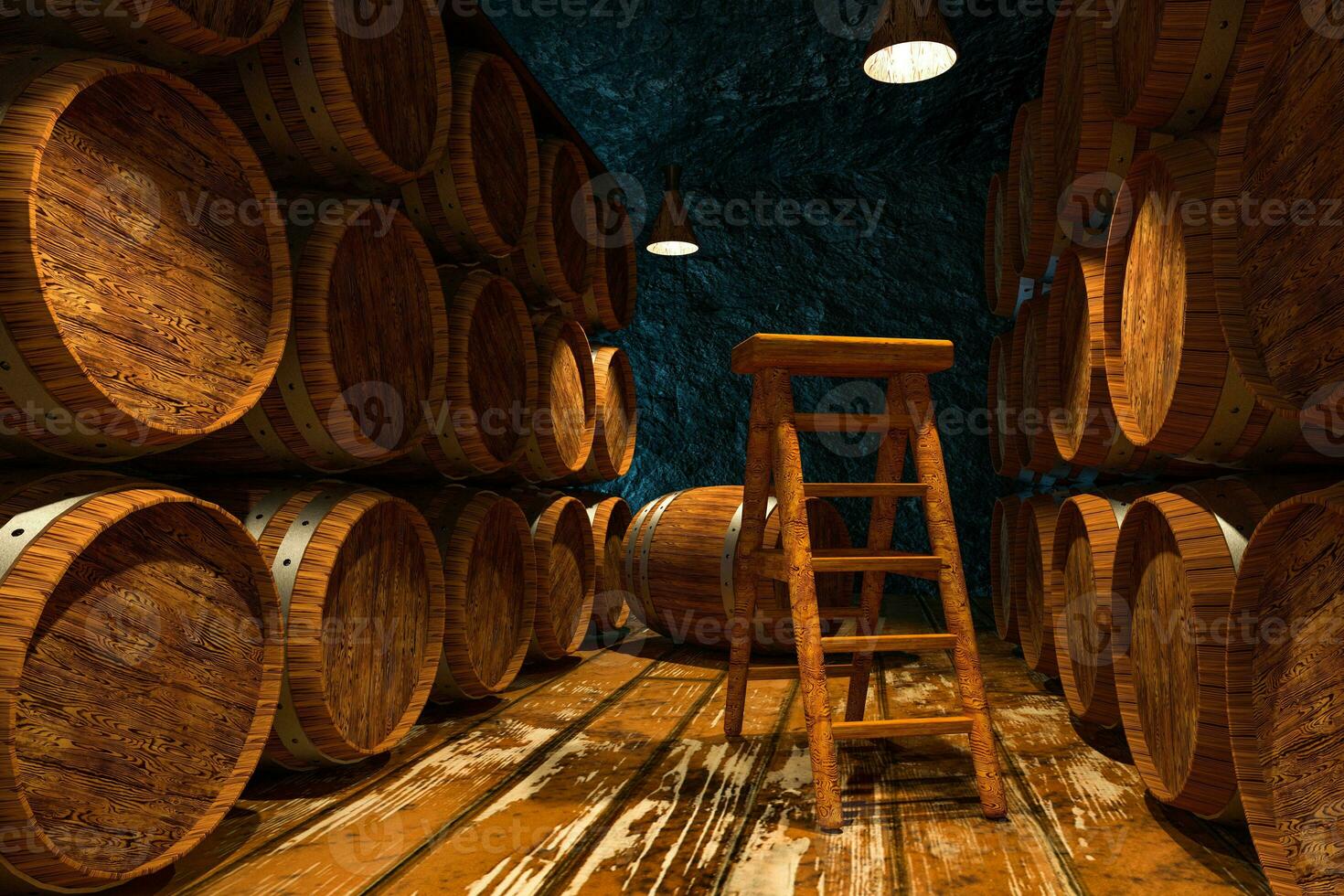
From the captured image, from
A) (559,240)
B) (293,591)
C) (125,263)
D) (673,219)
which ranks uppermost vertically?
(673,219)

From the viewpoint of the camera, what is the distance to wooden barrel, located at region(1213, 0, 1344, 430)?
1.05 meters

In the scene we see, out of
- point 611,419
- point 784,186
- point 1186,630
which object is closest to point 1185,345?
point 1186,630

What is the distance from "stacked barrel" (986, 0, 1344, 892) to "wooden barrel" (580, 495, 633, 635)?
1.84 metres

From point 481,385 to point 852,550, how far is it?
1.20 meters

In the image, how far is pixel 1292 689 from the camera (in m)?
1.19

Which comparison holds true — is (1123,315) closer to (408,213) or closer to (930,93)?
(408,213)

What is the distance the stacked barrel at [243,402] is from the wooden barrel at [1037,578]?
1570mm

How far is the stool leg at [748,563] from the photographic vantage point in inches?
88.0

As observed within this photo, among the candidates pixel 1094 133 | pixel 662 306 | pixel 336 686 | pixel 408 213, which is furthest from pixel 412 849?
pixel 662 306

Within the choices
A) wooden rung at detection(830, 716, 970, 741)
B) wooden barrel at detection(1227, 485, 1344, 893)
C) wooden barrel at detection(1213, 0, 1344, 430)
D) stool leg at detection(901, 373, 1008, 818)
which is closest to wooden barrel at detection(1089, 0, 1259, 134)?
wooden barrel at detection(1213, 0, 1344, 430)

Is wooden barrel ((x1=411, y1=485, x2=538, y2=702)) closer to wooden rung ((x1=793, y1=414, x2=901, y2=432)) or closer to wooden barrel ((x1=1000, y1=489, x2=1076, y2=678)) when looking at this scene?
wooden rung ((x1=793, y1=414, x2=901, y2=432))

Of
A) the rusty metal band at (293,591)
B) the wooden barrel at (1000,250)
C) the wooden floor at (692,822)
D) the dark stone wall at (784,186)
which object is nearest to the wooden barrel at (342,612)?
the rusty metal band at (293,591)

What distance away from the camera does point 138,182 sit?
4.48ft

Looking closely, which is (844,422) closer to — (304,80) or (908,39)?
(304,80)
